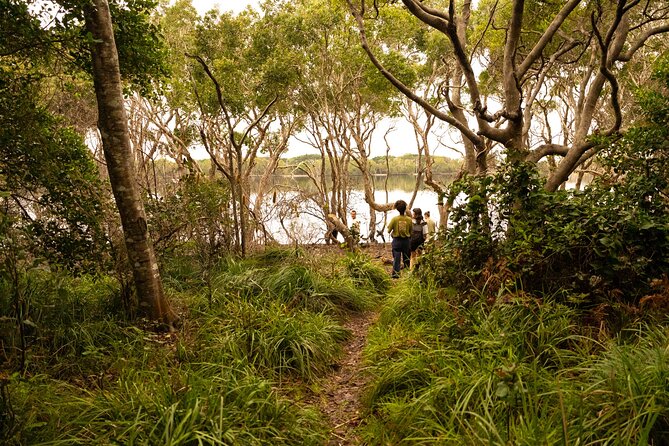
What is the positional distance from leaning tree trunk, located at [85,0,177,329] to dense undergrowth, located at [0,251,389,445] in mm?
378

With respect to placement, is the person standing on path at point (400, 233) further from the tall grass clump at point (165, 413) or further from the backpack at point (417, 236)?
the tall grass clump at point (165, 413)

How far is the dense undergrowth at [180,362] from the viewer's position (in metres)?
2.37

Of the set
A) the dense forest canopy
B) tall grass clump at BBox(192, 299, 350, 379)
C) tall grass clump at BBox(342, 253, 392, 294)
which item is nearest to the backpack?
tall grass clump at BBox(342, 253, 392, 294)

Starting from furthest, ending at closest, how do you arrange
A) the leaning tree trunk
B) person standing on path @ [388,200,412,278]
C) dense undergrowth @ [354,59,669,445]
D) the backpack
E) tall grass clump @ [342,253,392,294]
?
the backpack, person standing on path @ [388,200,412,278], tall grass clump @ [342,253,392,294], the leaning tree trunk, dense undergrowth @ [354,59,669,445]

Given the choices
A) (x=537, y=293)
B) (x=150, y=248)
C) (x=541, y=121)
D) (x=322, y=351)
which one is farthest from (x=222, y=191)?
(x=541, y=121)

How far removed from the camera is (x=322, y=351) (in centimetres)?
405

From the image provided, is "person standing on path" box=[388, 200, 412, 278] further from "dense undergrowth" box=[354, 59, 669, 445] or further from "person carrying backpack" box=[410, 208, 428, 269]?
"dense undergrowth" box=[354, 59, 669, 445]

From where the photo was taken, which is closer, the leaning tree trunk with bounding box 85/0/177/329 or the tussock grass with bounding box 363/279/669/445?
the tussock grass with bounding box 363/279/669/445

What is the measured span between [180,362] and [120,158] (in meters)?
2.00

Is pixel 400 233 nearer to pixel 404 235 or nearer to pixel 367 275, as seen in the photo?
pixel 404 235

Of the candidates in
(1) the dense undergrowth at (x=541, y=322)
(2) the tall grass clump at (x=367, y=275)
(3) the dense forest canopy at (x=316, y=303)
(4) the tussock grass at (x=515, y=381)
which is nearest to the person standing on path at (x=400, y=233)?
(2) the tall grass clump at (x=367, y=275)

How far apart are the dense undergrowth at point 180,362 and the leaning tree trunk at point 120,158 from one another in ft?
1.24

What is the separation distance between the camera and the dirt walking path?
2.97 meters

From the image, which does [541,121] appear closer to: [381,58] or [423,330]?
[381,58]
